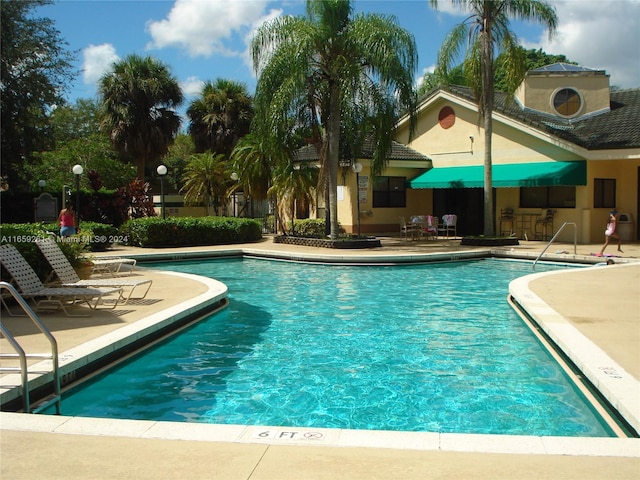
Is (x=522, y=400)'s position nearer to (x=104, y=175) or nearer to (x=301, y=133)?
(x=301, y=133)

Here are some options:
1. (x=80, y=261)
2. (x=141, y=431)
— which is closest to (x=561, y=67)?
(x=80, y=261)

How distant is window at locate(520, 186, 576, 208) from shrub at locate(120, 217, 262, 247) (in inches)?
438

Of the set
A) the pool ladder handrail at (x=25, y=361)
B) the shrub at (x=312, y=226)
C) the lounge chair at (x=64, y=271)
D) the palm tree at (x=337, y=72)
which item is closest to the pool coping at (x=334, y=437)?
the pool ladder handrail at (x=25, y=361)

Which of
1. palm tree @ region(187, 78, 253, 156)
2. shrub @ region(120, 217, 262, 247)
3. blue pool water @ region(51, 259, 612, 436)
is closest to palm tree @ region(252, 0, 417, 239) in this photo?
shrub @ region(120, 217, 262, 247)

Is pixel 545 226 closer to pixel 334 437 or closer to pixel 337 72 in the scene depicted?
pixel 337 72

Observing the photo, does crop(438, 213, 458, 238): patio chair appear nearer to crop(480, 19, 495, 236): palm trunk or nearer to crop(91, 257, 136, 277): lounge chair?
crop(480, 19, 495, 236): palm trunk

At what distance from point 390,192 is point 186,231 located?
384 inches

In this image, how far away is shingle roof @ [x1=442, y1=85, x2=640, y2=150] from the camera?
21.9 m

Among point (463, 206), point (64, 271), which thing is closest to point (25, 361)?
point (64, 271)

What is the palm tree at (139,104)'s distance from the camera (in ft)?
111

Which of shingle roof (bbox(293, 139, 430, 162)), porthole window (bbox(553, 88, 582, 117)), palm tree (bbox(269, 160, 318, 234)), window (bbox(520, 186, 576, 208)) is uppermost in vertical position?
porthole window (bbox(553, 88, 582, 117))

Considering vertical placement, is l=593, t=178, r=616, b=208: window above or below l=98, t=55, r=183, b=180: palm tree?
below

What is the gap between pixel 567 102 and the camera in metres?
27.2

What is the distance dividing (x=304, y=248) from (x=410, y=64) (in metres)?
7.37
